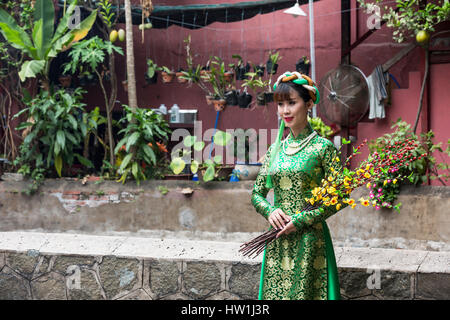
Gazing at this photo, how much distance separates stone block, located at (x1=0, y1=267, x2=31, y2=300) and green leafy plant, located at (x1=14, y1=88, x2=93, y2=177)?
1724 mm

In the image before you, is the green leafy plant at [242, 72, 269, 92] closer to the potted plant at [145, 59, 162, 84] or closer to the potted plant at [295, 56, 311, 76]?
the potted plant at [295, 56, 311, 76]

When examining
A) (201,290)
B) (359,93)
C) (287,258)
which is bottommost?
(201,290)

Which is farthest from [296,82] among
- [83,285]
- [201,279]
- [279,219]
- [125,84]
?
[125,84]

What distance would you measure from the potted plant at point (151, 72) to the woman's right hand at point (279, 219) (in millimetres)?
4336

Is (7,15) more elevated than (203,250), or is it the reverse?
(7,15)

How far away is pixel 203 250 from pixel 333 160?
1.81m

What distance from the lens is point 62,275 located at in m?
4.66

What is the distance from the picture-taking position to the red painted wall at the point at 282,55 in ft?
21.5

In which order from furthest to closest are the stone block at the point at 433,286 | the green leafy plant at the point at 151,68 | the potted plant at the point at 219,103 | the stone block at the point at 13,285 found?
the green leafy plant at the point at 151,68 → the potted plant at the point at 219,103 → the stone block at the point at 13,285 → the stone block at the point at 433,286

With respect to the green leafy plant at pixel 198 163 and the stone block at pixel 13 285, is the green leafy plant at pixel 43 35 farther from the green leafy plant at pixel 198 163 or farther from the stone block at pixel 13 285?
the stone block at pixel 13 285

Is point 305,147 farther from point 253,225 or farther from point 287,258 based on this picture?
point 253,225

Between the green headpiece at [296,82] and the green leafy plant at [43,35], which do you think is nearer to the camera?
the green headpiece at [296,82]

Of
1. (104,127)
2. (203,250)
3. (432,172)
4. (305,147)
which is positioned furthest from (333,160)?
(104,127)

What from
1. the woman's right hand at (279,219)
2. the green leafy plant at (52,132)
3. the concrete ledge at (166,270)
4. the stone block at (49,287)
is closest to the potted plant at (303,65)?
the green leafy plant at (52,132)
